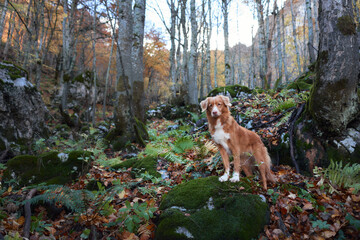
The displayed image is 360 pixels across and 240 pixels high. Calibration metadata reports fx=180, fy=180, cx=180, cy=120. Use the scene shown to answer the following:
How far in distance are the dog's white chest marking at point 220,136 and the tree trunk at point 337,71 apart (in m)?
2.13

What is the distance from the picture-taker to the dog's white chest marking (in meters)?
3.21

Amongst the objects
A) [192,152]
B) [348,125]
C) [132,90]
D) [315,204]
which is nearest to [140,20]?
[132,90]

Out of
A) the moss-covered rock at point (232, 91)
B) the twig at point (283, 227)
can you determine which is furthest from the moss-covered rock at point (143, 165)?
the moss-covered rock at point (232, 91)

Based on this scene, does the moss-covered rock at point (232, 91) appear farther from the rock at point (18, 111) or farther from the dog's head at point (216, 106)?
the rock at point (18, 111)

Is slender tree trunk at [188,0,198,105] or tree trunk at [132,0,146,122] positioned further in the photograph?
slender tree trunk at [188,0,198,105]

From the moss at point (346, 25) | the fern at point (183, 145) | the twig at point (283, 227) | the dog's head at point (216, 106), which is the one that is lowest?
the twig at point (283, 227)

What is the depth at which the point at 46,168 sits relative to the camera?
4.04 meters

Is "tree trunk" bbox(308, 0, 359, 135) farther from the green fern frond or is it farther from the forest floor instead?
the forest floor

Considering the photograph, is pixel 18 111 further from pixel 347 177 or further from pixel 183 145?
pixel 347 177

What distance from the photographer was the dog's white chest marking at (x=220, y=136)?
321 centimetres

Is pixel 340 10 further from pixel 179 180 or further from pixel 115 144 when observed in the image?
pixel 115 144

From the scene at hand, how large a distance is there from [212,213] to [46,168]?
12.5 feet

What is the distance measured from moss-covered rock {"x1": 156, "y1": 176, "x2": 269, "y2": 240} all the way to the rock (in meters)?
6.02

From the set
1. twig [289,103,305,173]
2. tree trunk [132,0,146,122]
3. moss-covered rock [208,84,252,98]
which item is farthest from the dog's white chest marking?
moss-covered rock [208,84,252,98]
